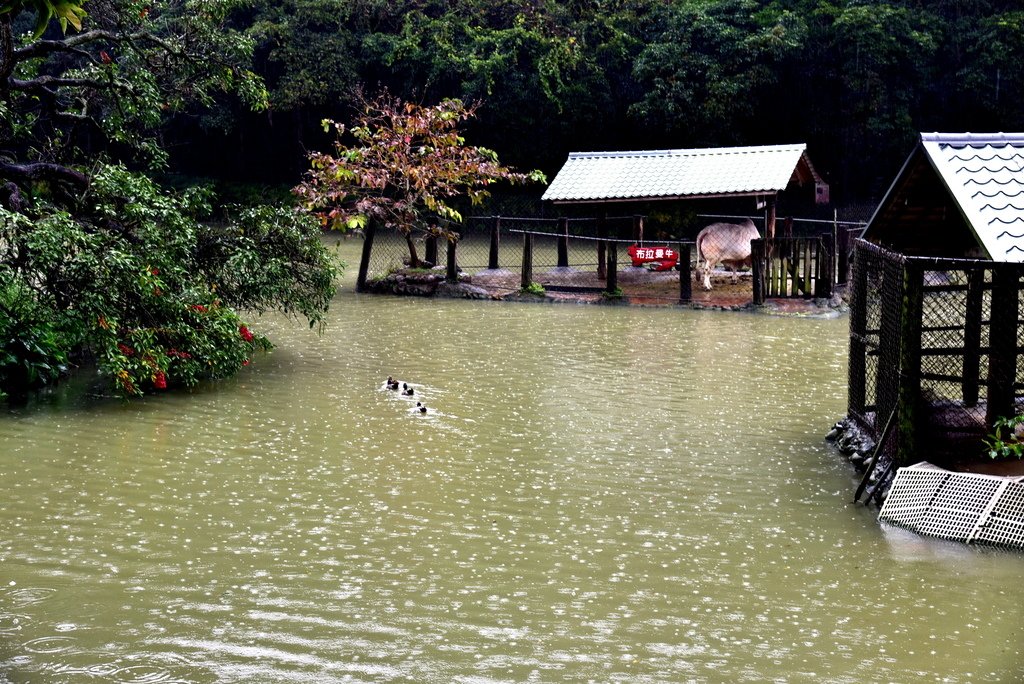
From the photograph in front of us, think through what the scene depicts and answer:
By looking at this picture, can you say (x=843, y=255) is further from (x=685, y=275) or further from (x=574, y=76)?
(x=574, y=76)

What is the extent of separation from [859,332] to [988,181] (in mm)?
2438

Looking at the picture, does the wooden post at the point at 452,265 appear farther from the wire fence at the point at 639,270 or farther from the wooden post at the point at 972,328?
the wooden post at the point at 972,328

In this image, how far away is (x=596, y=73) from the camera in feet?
106

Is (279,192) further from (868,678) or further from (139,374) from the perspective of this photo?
(868,678)

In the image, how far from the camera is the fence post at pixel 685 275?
20.9 meters

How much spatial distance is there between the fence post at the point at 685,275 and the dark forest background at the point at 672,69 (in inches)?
394

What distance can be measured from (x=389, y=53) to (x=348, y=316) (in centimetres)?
1481

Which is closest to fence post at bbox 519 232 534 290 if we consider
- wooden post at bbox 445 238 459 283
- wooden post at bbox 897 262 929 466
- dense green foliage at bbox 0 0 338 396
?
wooden post at bbox 445 238 459 283

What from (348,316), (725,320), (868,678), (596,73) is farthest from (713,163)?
(868,678)

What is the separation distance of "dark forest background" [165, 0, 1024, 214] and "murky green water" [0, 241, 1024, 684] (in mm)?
17459

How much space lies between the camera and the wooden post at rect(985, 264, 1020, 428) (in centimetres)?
843

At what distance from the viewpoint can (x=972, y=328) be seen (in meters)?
10.1

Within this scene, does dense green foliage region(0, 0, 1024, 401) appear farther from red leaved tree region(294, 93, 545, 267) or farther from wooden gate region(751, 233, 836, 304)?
wooden gate region(751, 233, 836, 304)

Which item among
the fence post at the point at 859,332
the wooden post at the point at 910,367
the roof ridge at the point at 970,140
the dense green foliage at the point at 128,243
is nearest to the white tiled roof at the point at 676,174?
the dense green foliage at the point at 128,243
